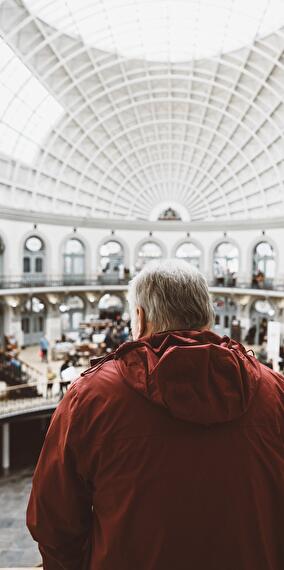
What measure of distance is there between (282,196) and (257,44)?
1025 cm

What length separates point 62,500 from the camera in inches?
61.6

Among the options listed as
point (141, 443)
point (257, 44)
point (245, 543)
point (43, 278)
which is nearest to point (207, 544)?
point (245, 543)

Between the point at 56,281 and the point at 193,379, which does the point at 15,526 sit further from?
the point at 56,281

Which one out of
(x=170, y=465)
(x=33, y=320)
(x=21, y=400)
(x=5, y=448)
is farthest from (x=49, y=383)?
(x=170, y=465)

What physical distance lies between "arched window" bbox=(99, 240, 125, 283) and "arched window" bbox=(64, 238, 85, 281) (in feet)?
5.47

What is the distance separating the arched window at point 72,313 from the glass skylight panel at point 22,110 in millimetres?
10990

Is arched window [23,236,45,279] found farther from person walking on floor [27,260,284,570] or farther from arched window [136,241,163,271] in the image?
person walking on floor [27,260,284,570]

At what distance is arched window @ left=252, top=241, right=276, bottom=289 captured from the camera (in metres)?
29.4

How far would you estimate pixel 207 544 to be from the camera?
1414mm

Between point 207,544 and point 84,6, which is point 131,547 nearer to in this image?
point 207,544

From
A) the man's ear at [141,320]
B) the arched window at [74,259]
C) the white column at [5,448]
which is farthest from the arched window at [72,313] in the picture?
the man's ear at [141,320]

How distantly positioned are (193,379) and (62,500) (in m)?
0.74

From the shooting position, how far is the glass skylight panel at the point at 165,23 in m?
19.8

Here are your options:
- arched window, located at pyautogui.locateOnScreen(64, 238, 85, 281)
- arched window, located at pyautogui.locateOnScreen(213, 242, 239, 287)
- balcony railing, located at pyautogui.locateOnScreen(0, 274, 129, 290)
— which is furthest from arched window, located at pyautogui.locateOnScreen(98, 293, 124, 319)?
arched window, located at pyautogui.locateOnScreen(213, 242, 239, 287)
